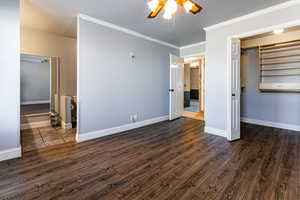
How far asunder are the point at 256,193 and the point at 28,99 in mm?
4920

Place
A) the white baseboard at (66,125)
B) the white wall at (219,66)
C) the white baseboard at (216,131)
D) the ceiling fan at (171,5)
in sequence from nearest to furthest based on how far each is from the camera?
1. the ceiling fan at (171,5)
2. the white wall at (219,66)
3. the white baseboard at (216,131)
4. the white baseboard at (66,125)

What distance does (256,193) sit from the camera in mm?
1590

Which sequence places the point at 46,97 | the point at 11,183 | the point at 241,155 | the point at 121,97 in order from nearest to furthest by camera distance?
the point at 11,183, the point at 241,155, the point at 121,97, the point at 46,97

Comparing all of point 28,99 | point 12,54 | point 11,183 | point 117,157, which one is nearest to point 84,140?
point 117,157

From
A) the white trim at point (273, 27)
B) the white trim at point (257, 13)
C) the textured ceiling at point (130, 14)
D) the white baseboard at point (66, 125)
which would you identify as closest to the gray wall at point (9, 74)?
the textured ceiling at point (130, 14)

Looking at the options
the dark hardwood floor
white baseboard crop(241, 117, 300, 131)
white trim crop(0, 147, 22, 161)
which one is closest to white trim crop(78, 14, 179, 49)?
the dark hardwood floor

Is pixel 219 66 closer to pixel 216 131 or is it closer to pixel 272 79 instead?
pixel 216 131

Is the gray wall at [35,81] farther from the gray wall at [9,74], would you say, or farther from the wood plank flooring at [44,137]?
the gray wall at [9,74]

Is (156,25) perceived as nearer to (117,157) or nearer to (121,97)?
(121,97)

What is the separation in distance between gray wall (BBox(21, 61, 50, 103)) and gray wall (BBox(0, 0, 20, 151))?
5.21ft

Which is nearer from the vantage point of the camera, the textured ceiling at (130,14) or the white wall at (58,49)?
the textured ceiling at (130,14)

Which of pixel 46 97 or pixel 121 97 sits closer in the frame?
pixel 121 97

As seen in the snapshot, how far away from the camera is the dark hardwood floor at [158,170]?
159 centimetres

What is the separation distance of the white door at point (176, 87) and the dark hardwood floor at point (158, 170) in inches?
78.0
